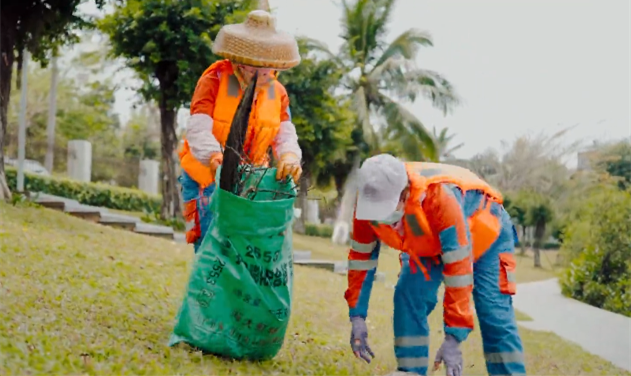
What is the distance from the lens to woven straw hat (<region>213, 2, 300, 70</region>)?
165 inches

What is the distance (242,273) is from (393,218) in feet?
2.88

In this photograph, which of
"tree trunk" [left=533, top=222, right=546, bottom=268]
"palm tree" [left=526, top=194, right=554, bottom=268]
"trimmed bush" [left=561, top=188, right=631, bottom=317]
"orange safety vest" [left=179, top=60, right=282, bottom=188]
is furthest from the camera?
"tree trunk" [left=533, top=222, right=546, bottom=268]

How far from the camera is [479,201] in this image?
3787mm

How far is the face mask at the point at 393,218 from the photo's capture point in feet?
11.2

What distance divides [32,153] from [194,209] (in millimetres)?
24344

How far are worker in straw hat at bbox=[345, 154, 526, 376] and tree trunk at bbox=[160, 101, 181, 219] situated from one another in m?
12.2

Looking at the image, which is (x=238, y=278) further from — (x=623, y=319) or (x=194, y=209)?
(x=623, y=319)

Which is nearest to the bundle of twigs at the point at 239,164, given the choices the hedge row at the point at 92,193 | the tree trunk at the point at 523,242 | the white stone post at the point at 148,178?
the hedge row at the point at 92,193

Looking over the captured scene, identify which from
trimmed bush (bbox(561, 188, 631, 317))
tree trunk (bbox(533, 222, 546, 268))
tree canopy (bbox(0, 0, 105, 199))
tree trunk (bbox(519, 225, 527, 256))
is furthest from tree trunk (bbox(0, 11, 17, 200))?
tree trunk (bbox(519, 225, 527, 256))

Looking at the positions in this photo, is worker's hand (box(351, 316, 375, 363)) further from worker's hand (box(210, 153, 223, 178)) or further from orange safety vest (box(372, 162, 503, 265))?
worker's hand (box(210, 153, 223, 178))

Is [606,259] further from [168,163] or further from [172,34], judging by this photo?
[168,163]

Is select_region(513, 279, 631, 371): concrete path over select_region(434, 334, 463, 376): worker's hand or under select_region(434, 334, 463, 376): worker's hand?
under

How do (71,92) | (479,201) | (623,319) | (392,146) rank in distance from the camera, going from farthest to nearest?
(71,92) → (392,146) → (623,319) → (479,201)

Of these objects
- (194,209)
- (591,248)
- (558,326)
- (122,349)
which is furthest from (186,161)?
(591,248)
